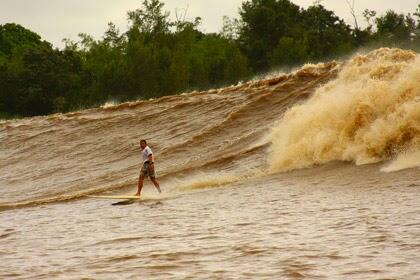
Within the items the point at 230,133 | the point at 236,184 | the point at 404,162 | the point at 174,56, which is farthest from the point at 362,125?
the point at 174,56

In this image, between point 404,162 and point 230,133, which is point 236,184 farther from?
point 230,133

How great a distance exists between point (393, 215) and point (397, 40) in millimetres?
51459

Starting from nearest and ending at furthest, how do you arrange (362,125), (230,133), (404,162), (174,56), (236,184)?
(404,162), (362,125), (236,184), (230,133), (174,56)

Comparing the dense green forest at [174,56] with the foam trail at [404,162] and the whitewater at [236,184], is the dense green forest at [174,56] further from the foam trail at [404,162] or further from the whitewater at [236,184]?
the foam trail at [404,162]

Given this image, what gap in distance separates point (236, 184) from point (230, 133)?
569 cm

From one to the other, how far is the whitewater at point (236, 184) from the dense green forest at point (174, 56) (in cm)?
2481

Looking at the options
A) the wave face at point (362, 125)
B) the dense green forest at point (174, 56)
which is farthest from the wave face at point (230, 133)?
the dense green forest at point (174, 56)

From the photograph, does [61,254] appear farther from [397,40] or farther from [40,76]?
[397,40]

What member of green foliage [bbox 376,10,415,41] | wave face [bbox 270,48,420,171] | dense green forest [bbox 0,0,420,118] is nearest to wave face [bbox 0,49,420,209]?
wave face [bbox 270,48,420,171]

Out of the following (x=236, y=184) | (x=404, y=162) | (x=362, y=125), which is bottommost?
(x=236, y=184)

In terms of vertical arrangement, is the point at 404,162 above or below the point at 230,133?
below

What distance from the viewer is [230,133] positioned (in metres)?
19.7

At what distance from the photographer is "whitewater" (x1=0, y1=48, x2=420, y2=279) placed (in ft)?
23.9

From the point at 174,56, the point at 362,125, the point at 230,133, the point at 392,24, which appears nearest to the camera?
the point at 362,125
